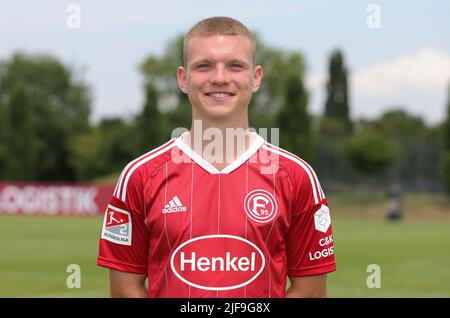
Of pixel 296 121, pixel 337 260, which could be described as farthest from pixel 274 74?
pixel 337 260

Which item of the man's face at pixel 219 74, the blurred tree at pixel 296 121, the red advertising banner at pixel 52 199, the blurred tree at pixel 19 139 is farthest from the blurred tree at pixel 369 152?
the man's face at pixel 219 74

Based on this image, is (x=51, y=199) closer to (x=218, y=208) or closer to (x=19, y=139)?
(x=19, y=139)

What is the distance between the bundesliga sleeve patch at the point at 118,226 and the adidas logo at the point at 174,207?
0.19 metres

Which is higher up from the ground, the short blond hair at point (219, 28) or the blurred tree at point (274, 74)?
the blurred tree at point (274, 74)

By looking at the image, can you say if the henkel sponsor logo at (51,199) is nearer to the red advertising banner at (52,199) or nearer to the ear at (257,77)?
the red advertising banner at (52,199)

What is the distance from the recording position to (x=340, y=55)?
75312 mm

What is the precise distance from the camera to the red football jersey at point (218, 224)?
3113 millimetres

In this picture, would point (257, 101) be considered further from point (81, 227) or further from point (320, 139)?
point (81, 227)

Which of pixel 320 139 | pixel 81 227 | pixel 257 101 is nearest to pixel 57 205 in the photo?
pixel 81 227

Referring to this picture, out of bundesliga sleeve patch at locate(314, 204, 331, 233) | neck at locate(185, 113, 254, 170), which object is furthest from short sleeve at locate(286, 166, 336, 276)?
neck at locate(185, 113, 254, 170)

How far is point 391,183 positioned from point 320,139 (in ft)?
21.8

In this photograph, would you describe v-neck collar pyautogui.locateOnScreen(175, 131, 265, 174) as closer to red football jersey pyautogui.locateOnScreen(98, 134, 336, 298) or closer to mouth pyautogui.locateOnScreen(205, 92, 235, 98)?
red football jersey pyautogui.locateOnScreen(98, 134, 336, 298)

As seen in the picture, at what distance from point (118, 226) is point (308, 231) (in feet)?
2.61

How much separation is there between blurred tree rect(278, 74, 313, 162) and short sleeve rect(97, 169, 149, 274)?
4681cm
